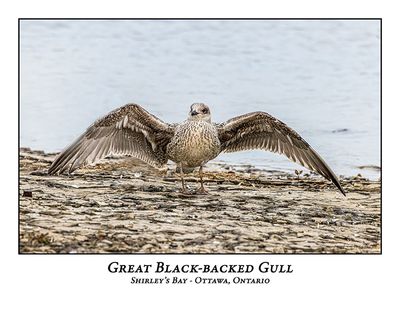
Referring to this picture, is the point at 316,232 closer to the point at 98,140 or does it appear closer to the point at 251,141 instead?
the point at 251,141

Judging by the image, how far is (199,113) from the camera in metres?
10.2

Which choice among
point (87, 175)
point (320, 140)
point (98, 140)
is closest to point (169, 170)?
point (87, 175)

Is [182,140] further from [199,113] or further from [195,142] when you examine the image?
[199,113]

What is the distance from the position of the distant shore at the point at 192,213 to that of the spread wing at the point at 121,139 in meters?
0.45

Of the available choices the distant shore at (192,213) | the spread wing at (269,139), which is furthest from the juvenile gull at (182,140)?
the distant shore at (192,213)

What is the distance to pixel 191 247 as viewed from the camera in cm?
843

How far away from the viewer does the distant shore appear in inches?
336

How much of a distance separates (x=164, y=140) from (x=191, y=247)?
2345 mm

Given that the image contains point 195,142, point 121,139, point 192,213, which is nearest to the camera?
point 192,213

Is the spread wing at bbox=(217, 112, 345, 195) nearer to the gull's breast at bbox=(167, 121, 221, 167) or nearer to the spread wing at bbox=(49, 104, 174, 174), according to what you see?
the gull's breast at bbox=(167, 121, 221, 167)

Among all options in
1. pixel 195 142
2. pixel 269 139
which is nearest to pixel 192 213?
pixel 195 142

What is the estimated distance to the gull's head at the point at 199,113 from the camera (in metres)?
10.2

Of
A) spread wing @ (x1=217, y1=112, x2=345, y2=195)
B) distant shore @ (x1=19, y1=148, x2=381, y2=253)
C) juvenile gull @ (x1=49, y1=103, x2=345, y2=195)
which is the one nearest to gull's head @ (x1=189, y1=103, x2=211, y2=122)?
juvenile gull @ (x1=49, y1=103, x2=345, y2=195)

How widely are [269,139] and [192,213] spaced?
1.83m
